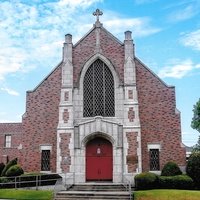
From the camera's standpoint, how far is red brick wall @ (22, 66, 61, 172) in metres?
25.9

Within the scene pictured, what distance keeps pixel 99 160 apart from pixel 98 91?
4.91 meters

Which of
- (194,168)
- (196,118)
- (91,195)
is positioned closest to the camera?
(91,195)

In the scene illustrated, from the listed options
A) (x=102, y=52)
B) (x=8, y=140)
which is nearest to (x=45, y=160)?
(x=102, y=52)

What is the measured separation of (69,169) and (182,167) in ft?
25.1

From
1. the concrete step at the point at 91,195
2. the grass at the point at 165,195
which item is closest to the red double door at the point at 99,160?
the concrete step at the point at 91,195

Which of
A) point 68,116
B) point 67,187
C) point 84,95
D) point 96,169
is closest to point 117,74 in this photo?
point 84,95

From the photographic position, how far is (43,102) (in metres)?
26.8

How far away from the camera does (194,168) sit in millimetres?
22484

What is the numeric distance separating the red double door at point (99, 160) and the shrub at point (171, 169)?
3.66 m

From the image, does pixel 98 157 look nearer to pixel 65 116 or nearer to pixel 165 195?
pixel 65 116

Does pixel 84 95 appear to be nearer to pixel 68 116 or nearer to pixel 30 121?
pixel 68 116

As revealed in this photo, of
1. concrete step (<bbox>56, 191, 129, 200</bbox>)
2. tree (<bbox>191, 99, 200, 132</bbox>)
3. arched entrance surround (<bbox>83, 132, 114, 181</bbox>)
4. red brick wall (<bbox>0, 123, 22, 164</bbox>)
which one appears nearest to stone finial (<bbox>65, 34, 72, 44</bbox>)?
arched entrance surround (<bbox>83, 132, 114, 181</bbox>)

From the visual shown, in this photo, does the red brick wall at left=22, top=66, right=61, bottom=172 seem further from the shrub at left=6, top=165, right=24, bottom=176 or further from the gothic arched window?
the gothic arched window

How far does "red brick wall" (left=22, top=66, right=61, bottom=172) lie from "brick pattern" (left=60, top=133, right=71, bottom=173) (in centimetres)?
120
